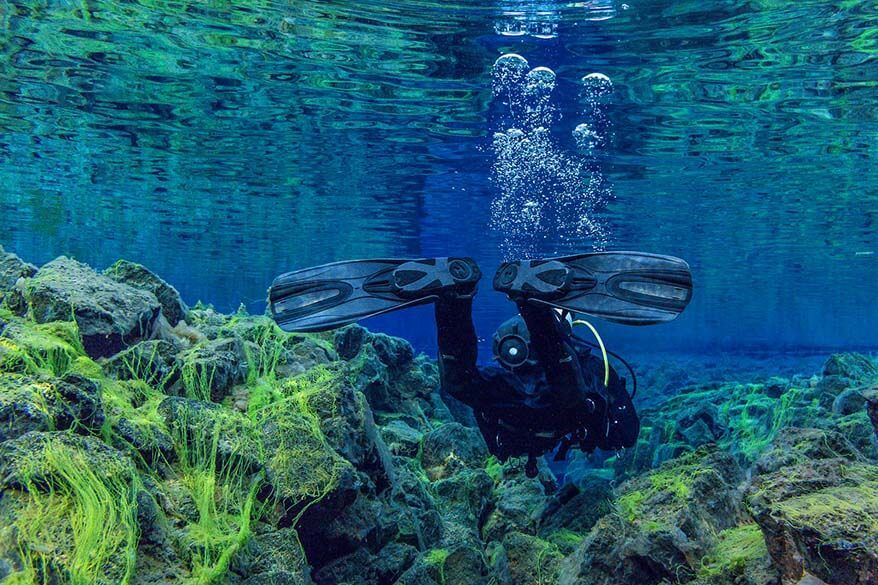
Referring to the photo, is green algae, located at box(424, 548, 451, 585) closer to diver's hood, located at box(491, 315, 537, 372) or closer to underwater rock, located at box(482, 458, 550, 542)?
underwater rock, located at box(482, 458, 550, 542)

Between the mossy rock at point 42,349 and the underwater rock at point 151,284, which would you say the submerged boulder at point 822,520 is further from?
the underwater rock at point 151,284

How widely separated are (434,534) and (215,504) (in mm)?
2248

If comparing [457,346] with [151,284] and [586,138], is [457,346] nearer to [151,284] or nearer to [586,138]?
[151,284]

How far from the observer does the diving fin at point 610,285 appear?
4.98 meters

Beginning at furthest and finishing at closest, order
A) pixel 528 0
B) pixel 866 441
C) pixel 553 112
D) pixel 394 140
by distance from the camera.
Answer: pixel 394 140, pixel 553 112, pixel 528 0, pixel 866 441

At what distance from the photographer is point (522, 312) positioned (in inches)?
209

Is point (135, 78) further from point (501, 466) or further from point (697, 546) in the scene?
point (697, 546)

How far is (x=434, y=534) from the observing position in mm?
5234

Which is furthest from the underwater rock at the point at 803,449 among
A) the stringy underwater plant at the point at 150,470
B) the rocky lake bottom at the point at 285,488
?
the stringy underwater plant at the point at 150,470

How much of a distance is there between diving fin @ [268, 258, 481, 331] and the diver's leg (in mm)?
191

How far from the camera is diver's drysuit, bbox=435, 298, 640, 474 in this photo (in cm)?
541

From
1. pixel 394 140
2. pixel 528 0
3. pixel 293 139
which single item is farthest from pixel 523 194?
pixel 528 0

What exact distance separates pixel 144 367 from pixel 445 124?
468 inches

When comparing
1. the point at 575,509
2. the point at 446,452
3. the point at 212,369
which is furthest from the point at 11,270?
the point at 575,509
